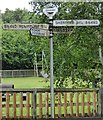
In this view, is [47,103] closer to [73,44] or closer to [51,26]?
[73,44]

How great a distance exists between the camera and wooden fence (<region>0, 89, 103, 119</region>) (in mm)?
3920

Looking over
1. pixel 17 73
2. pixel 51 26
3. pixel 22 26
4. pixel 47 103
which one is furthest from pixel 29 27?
pixel 17 73

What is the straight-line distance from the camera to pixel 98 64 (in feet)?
13.5

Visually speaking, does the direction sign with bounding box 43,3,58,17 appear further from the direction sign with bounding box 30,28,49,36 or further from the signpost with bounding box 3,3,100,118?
the direction sign with bounding box 30,28,49,36

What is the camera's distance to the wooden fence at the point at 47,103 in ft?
12.9

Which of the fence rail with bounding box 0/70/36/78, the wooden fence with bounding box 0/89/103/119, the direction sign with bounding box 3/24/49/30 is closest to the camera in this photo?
the direction sign with bounding box 3/24/49/30

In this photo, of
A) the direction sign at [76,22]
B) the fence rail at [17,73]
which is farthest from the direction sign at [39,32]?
the fence rail at [17,73]

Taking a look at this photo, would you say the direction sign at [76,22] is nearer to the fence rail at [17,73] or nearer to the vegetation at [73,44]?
the vegetation at [73,44]

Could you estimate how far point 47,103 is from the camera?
3.96 m

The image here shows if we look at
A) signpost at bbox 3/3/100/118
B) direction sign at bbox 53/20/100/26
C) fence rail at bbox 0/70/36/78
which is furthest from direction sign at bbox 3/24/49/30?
fence rail at bbox 0/70/36/78

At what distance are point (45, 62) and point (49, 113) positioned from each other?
2.19ft

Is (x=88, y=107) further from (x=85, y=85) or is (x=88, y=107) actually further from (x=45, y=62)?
(x=45, y=62)

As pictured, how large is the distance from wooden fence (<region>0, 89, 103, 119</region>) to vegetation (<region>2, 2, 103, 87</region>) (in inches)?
8.9

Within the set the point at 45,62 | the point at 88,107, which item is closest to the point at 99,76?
the point at 88,107
